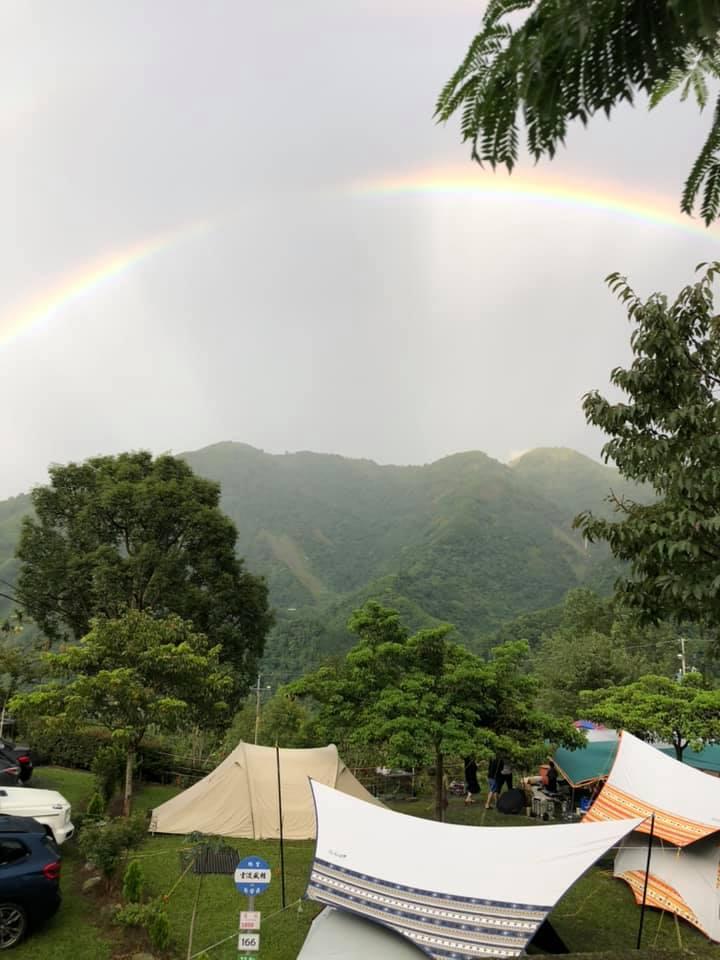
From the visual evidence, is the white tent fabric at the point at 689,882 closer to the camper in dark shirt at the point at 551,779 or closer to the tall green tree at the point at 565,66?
the camper in dark shirt at the point at 551,779

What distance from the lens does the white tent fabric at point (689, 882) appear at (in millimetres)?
9781

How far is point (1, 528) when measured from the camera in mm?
136125

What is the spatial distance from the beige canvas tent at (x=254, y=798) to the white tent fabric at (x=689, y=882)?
6.73m

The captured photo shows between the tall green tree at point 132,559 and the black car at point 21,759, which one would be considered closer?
the black car at point 21,759

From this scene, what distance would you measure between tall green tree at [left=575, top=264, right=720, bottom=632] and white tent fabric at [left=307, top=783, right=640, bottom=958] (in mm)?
3237

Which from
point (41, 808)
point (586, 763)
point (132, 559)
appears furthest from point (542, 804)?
point (132, 559)

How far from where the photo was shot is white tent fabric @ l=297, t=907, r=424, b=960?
23.2 ft

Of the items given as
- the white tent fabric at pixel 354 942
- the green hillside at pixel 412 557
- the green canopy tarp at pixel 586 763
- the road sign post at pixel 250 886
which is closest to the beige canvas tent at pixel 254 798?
the green canopy tarp at pixel 586 763

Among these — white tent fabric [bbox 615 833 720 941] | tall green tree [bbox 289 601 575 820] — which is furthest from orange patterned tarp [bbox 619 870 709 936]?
tall green tree [bbox 289 601 575 820]

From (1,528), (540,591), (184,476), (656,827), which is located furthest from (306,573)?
(656,827)

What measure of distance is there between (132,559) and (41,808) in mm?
13879

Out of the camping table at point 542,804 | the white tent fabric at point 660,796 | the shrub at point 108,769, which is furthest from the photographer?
the camping table at point 542,804

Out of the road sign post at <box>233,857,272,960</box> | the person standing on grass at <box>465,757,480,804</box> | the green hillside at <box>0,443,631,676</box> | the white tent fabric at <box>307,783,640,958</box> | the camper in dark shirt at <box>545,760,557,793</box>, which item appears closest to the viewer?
the road sign post at <box>233,857,272,960</box>

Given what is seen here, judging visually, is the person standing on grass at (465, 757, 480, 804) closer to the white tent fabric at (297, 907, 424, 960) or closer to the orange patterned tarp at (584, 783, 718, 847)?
the orange patterned tarp at (584, 783, 718, 847)
